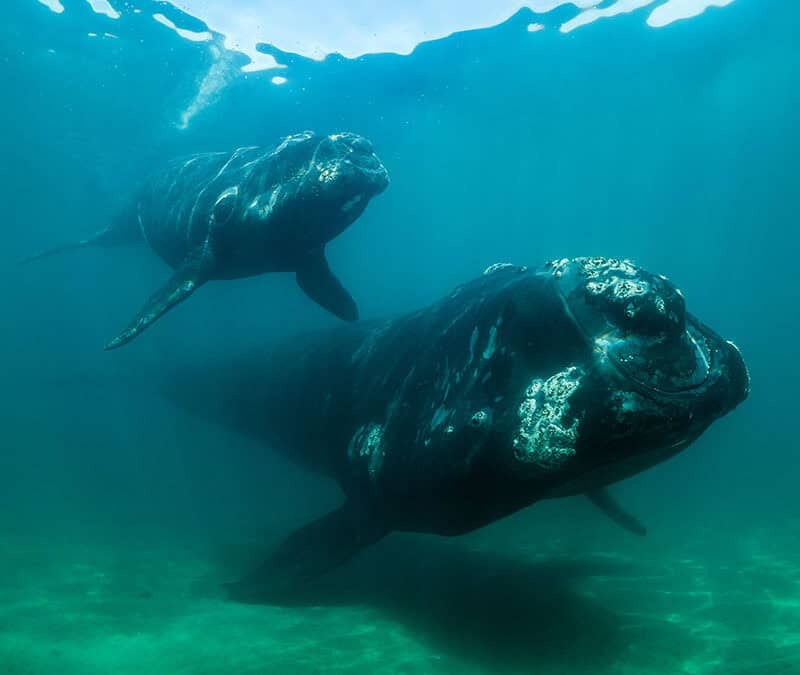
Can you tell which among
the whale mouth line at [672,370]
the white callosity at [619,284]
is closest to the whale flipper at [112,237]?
the white callosity at [619,284]

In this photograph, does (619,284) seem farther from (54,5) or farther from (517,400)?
(54,5)

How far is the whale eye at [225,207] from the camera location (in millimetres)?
10297

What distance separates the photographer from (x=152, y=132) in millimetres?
38906

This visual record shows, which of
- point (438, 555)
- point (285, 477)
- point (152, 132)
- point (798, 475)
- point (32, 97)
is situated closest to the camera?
point (438, 555)

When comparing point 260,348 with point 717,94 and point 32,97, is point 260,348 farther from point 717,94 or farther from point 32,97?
point 717,94

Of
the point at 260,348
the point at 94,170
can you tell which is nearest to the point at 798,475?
the point at 260,348

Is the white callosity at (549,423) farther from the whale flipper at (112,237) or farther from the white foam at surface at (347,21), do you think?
the white foam at surface at (347,21)

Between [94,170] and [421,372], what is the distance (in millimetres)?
51346

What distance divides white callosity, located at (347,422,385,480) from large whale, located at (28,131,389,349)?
420 centimetres

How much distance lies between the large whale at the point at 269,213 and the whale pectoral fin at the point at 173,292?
0.06 ft

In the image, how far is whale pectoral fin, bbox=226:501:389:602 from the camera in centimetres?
710

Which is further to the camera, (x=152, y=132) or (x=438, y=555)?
(x=152, y=132)

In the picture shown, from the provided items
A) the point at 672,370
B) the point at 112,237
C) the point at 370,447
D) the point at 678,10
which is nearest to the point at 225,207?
the point at 370,447

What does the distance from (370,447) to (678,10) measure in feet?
107
